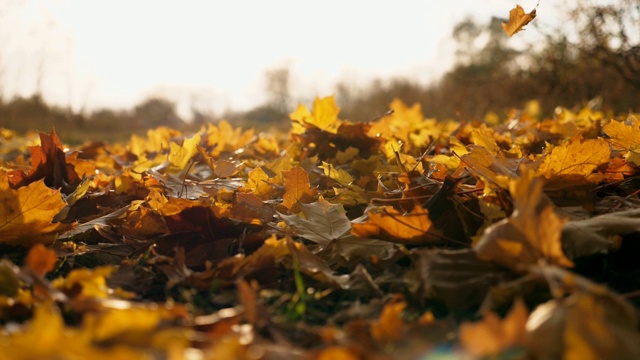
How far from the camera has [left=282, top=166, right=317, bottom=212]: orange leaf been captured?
139 cm

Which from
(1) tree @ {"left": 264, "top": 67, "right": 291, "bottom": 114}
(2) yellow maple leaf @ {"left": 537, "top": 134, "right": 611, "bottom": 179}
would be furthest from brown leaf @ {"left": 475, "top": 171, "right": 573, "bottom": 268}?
(1) tree @ {"left": 264, "top": 67, "right": 291, "bottom": 114}

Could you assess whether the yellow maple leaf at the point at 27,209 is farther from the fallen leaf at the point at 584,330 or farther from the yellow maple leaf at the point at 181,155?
the fallen leaf at the point at 584,330

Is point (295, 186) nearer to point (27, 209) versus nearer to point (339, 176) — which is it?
point (339, 176)

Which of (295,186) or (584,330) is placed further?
(295,186)

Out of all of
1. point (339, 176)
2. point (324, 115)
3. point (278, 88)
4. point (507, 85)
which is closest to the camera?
point (339, 176)

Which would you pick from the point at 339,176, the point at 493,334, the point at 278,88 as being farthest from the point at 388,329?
the point at 278,88

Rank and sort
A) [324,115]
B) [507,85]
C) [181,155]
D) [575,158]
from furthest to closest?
[507,85], [324,115], [181,155], [575,158]

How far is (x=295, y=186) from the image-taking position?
1.39 meters

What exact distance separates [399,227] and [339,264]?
20 cm

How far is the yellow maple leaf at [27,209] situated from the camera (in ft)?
3.81

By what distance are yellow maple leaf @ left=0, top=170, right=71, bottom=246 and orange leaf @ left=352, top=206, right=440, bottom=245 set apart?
644mm

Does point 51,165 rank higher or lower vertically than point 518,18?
lower

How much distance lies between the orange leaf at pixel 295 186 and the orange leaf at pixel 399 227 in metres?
0.35

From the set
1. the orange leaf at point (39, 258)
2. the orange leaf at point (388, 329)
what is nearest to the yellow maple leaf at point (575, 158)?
the orange leaf at point (388, 329)
